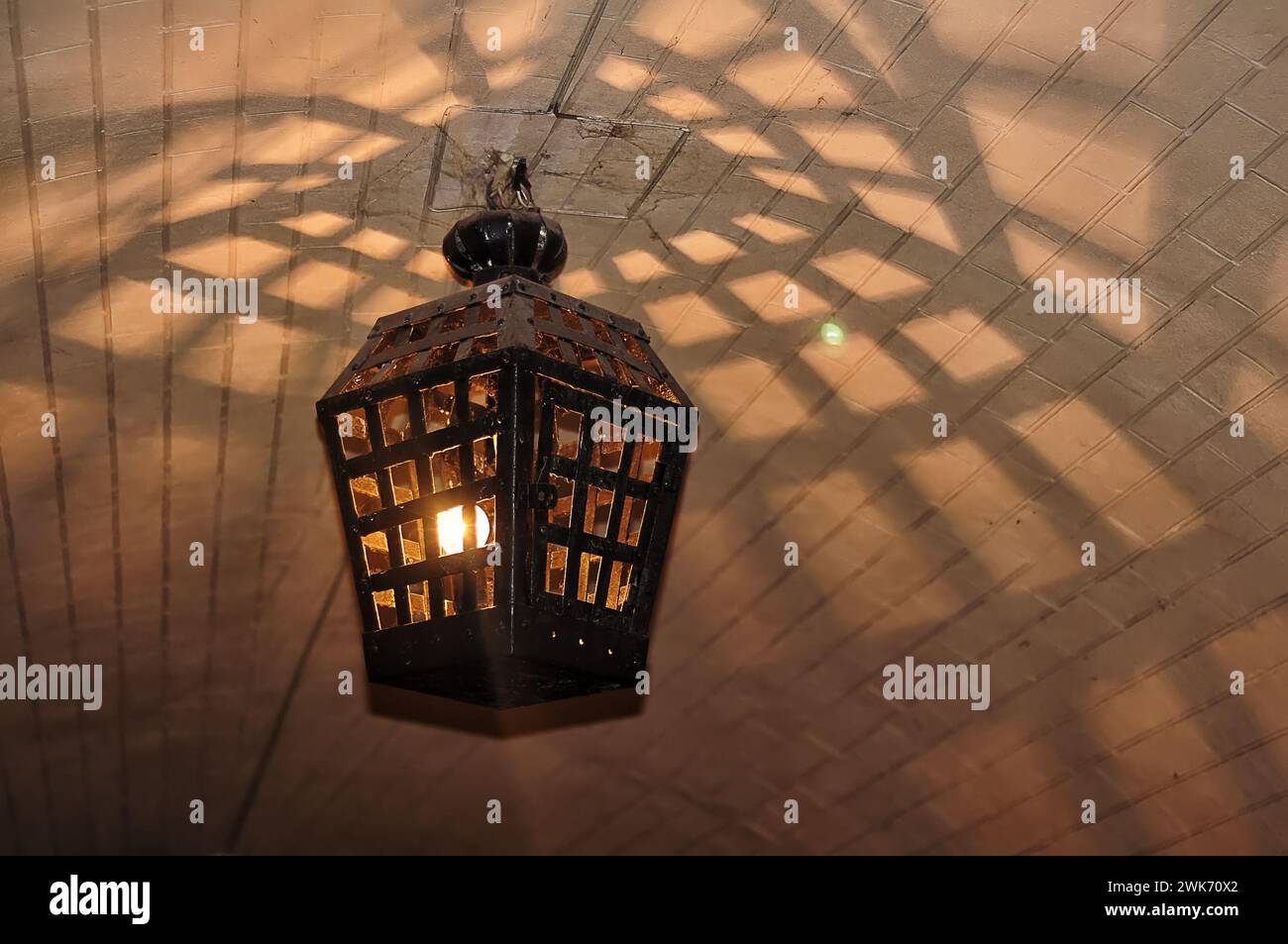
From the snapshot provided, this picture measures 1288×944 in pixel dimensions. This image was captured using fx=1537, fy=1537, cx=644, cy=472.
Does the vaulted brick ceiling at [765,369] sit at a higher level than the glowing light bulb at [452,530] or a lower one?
higher

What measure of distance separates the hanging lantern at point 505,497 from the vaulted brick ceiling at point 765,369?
3.52ft

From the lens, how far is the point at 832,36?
12.8ft

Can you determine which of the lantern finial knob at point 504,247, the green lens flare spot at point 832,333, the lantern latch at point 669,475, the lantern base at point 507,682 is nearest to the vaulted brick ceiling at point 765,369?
the green lens flare spot at point 832,333

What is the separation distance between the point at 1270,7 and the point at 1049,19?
0.50 meters

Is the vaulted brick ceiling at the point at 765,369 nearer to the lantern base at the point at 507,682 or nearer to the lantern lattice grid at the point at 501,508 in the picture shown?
the lantern lattice grid at the point at 501,508

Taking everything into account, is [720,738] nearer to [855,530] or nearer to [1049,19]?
[855,530]

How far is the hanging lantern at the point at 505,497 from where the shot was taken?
3.04 m

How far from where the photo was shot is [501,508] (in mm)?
3025

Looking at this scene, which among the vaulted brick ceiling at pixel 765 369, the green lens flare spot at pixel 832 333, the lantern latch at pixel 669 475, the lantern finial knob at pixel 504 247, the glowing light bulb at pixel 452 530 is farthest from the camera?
the green lens flare spot at pixel 832 333

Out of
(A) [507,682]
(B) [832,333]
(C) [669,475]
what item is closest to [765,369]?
(B) [832,333]

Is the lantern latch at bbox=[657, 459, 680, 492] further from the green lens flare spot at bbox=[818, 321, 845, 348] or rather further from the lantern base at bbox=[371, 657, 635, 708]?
the green lens flare spot at bbox=[818, 321, 845, 348]

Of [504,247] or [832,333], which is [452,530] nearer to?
[504,247]
